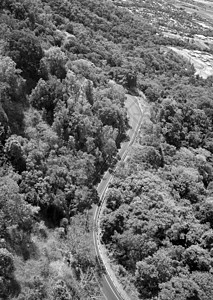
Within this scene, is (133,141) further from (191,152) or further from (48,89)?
(48,89)

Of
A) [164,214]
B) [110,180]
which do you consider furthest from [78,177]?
[164,214]

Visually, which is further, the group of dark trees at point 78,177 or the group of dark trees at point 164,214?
the group of dark trees at point 164,214

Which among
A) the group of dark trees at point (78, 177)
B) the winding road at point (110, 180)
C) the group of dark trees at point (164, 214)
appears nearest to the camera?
the group of dark trees at point (78, 177)

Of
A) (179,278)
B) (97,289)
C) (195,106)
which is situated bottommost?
(97,289)

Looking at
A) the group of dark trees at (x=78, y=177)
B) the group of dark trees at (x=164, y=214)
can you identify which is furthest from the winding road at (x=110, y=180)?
the group of dark trees at (x=164, y=214)

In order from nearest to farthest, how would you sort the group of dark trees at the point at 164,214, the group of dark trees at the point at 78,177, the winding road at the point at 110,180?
the group of dark trees at the point at 78,177 → the winding road at the point at 110,180 → the group of dark trees at the point at 164,214

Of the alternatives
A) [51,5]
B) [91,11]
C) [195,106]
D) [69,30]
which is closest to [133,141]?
[195,106]

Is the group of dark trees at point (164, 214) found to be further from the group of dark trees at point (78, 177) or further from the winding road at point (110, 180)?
the winding road at point (110, 180)

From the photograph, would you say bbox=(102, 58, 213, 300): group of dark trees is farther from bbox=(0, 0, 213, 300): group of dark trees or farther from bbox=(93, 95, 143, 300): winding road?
bbox=(93, 95, 143, 300): winding road

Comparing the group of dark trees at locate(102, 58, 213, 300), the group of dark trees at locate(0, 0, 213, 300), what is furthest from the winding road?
the group of dark trees at locate(102, 58, 213, 300)
